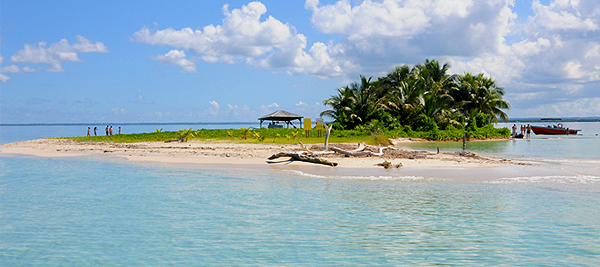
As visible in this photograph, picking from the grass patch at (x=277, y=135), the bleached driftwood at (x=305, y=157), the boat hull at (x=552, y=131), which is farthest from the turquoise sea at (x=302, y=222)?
the boat hull at (x=552, y=131)

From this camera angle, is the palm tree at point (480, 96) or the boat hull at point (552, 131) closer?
the palm tree at point (480, 96)

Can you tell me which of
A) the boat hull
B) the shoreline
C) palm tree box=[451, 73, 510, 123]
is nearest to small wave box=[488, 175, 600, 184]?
the shoreline

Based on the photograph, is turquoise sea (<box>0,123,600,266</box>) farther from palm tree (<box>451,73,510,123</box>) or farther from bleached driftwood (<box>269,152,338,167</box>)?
palm tree (<box>451,73,510,123</box>)

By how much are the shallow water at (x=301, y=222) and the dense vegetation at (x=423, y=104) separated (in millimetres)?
25458

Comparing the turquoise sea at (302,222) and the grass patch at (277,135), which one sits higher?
the grass patch at (277,135)

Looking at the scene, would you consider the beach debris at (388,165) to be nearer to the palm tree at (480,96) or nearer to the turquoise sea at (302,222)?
the turquoise sea at (302,222)

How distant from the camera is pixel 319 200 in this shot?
33.9 ft

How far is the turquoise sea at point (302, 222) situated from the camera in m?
6.34

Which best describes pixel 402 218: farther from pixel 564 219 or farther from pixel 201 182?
pixel 201 182

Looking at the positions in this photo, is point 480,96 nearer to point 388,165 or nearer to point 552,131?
point 552,131

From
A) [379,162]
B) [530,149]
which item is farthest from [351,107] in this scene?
[379,162]

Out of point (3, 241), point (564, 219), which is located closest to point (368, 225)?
point (564, 219)

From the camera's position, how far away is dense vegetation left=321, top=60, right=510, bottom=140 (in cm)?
4022

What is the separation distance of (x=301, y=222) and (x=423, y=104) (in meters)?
35.9
